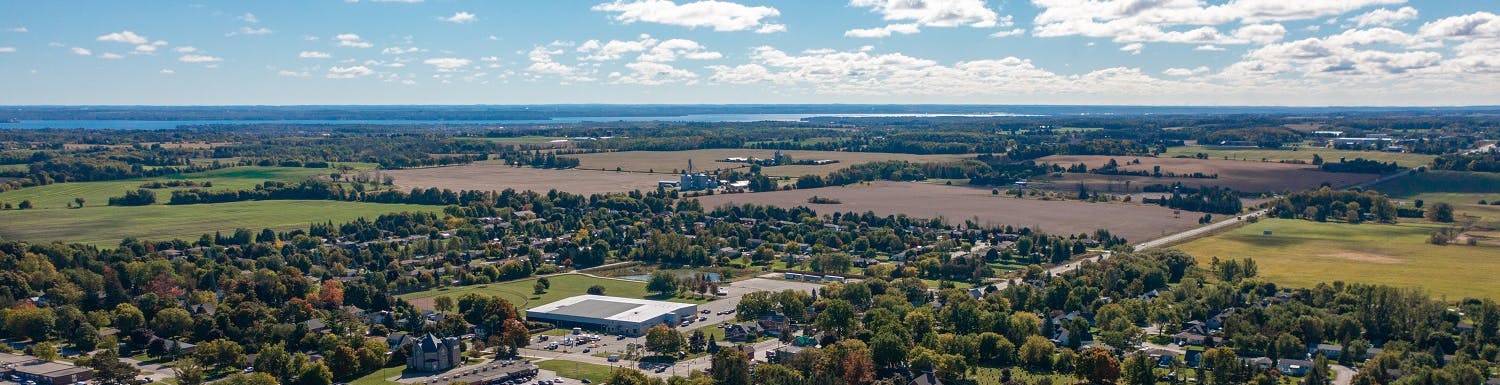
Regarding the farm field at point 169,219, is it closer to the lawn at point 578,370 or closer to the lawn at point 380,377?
the lawn at point 380,377

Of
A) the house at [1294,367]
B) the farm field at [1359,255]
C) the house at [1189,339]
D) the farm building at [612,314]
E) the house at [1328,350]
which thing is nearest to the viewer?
the house at [1294,367]

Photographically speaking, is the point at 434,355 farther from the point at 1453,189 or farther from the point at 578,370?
the point at 1453,189

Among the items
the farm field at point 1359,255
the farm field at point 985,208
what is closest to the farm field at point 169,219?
the farm field at point 985,208

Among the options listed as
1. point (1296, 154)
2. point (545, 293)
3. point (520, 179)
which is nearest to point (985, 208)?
point (545, 293)

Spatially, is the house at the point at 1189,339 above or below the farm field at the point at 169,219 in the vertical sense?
above

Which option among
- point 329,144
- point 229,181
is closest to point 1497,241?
point 229,181
